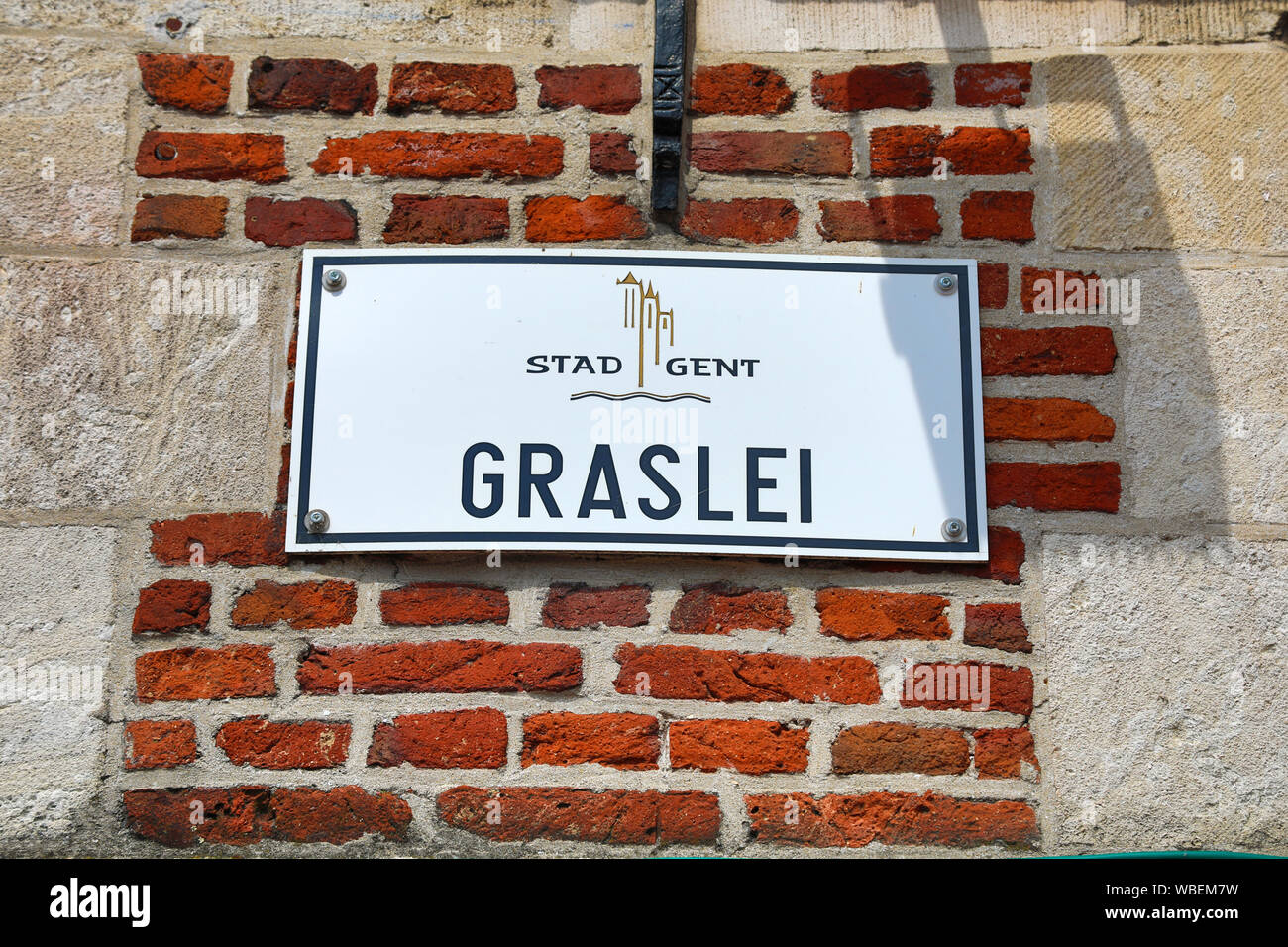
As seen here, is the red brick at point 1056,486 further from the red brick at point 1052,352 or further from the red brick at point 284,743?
the red brick at point 284,743

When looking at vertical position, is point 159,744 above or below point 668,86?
below

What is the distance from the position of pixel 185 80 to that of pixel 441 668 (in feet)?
3.28

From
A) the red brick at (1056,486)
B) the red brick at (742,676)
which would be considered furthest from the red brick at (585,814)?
the red brick at (1056,486)

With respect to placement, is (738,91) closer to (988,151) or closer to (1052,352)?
(988,151)

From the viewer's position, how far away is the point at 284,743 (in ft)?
4.77

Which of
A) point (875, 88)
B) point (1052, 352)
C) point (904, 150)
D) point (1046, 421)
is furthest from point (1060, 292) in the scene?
point (875, 88)

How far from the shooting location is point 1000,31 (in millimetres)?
1656

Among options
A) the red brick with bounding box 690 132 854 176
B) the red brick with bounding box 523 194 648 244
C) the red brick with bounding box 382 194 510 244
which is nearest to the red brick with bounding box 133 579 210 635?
the red brick with bounding box 382 194 510 244

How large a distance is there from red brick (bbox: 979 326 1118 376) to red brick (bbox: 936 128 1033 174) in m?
0.26

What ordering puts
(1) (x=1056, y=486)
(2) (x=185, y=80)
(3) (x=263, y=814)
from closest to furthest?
A: 1. (3) (x=263, y=814)
2. (1) (x=1056, y=486)
3. (2) (x=185, y=80)
